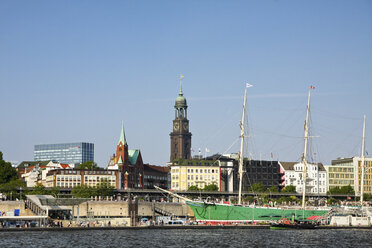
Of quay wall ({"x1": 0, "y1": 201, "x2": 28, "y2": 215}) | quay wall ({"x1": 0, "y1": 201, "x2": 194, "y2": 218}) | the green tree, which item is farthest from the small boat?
the green tree

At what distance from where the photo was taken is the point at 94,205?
168 m

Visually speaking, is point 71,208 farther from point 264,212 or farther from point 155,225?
point 264,212

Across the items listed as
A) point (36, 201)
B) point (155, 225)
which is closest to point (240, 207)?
point (155, 225)

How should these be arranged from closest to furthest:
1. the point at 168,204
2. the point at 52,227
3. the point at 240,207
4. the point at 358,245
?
the point at 358,245 → the point at 52,227 → the point at 240,207 → the point at 168,204

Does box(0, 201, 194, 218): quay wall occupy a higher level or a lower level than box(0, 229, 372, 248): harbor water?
higher

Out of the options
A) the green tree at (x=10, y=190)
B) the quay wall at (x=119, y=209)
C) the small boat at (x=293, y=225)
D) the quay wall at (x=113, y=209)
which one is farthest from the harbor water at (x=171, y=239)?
the green tree at (x=10, y=190)

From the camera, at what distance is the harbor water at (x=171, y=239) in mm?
100000

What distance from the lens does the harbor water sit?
328 feet

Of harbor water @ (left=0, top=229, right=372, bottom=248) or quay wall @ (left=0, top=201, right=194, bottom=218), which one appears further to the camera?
quay wall @ (left=0, top=201, right=194, bottom=218)

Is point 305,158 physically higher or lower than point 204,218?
higher

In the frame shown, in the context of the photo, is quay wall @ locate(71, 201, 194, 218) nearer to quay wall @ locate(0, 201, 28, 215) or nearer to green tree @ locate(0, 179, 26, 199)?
quay wall @ locate(0, 201, 28, 215)

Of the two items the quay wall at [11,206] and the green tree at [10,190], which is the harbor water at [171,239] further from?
the green tree at [10,190]

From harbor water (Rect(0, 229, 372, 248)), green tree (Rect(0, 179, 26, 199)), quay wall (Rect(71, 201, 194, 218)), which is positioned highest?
green tree (Rect(0, 179, 26, 199))

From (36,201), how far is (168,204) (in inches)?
1619
